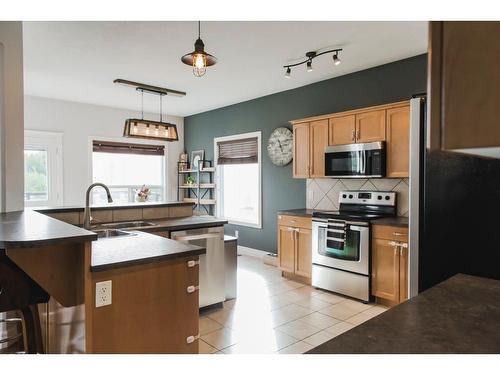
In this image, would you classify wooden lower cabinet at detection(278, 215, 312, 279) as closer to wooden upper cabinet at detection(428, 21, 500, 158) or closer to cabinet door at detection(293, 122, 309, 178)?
cabinet door at detection(293, 122, 309, 178)

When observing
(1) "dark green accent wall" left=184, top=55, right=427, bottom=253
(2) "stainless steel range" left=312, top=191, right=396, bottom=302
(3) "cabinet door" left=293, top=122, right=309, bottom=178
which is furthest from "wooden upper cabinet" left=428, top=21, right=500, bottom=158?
(3) "cabinet door" left=293, top=122, right=309, bottom=178

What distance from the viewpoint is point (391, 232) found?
3.44 metres

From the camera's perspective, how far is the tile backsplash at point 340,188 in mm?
3922

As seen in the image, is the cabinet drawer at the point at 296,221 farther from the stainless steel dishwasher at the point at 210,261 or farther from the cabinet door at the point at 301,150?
the stainless steel dishwasher at the point at 210,261

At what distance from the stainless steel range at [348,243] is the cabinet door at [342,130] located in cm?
67

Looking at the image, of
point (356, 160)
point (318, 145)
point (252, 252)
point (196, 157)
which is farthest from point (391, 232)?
point (196, 157)

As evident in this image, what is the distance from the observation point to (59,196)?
584cm

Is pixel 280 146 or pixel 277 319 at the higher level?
pixel 280 146

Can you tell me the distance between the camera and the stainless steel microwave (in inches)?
149

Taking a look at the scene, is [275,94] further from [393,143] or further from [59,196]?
[59,196]

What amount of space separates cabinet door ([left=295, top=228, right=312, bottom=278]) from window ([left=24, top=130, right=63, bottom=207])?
410 cm

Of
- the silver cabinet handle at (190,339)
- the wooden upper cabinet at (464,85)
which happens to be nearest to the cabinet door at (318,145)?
Answer: the silver cabinet handle at (190,339)

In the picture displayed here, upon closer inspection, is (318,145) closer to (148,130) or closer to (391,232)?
(391,232)

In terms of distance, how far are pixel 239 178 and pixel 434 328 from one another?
5.49 m
